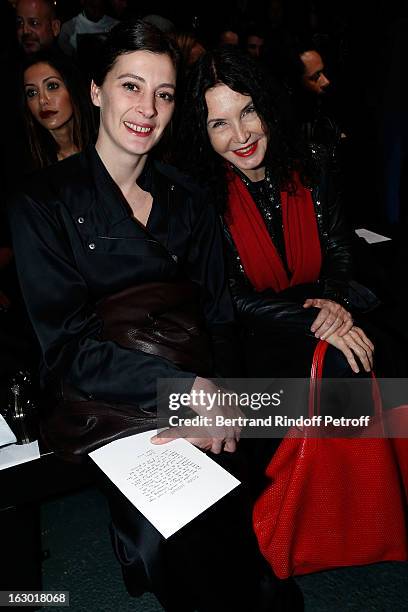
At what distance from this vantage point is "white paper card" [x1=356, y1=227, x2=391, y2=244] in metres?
2.42

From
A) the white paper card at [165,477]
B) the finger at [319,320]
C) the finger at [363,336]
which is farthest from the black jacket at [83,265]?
the finger at [363,336]

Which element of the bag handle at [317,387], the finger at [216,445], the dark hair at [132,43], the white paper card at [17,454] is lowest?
the white paper card at [17,454]

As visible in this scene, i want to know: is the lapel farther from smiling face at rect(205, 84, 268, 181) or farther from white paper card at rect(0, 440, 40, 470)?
white paper card at rect(0, 440, 40, 470)

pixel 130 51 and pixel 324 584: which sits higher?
pixel 130 51

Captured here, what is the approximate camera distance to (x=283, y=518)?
1.40 meters

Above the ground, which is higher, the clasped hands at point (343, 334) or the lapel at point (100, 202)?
the lapel at point (100, 202)

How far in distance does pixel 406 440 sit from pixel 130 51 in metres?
1.30

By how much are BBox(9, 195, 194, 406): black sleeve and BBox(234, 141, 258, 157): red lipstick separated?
0.74 metres

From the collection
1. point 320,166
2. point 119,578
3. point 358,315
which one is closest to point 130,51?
point 320,166

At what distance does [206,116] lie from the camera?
1.83 metres

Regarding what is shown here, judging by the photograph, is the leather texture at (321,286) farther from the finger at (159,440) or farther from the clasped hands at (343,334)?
the finger at (159,440)

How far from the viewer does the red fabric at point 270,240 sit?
6.34ft

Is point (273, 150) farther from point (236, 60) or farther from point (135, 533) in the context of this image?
point (135, 533)

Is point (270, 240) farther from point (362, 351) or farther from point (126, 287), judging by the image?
point (126, 287)
